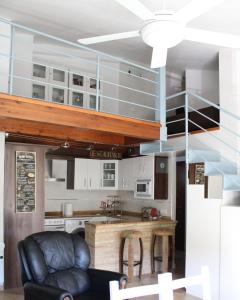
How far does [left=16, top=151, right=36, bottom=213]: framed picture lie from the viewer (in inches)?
208

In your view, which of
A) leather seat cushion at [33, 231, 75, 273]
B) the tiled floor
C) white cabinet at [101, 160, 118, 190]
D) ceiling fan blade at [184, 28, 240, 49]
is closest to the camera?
ceiling fan blade at [184, 28, 240, 49]

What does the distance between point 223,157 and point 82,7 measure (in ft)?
9.93

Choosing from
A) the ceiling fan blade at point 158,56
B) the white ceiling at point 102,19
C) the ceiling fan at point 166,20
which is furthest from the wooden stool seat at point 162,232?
the ceiling fan at point 166,20

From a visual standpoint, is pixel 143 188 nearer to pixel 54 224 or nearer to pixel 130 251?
pixel 130 251

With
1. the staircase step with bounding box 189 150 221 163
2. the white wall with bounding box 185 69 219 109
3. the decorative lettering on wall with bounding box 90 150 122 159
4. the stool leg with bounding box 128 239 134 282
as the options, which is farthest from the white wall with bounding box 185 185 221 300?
the decorative lettering on wall with bounding box 90 150 122 159

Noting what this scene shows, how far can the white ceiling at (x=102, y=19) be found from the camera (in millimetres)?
4562

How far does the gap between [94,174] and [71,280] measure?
4243 millimetres

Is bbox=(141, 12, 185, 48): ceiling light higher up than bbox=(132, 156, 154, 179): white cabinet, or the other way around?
bbox=(141, 12, 185, 48): ceiling light

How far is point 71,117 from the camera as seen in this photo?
406 cm

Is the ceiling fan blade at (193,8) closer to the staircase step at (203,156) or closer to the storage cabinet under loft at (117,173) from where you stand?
the staircase step at (203,156)

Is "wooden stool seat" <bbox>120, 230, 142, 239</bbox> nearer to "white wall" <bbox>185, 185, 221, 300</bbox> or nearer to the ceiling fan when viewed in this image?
"white wall" <bbox>185, 185, 221, 300</bbox>

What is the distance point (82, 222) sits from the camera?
7398 mm

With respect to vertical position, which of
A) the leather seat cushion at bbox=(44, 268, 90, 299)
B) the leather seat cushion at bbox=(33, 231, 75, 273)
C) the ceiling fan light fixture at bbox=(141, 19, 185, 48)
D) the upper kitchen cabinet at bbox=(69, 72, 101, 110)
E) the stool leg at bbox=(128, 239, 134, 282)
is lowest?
the stool leg at bbox=(128, 239, 134, 282)

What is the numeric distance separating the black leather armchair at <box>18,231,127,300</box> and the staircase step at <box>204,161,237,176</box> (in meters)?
1.94
